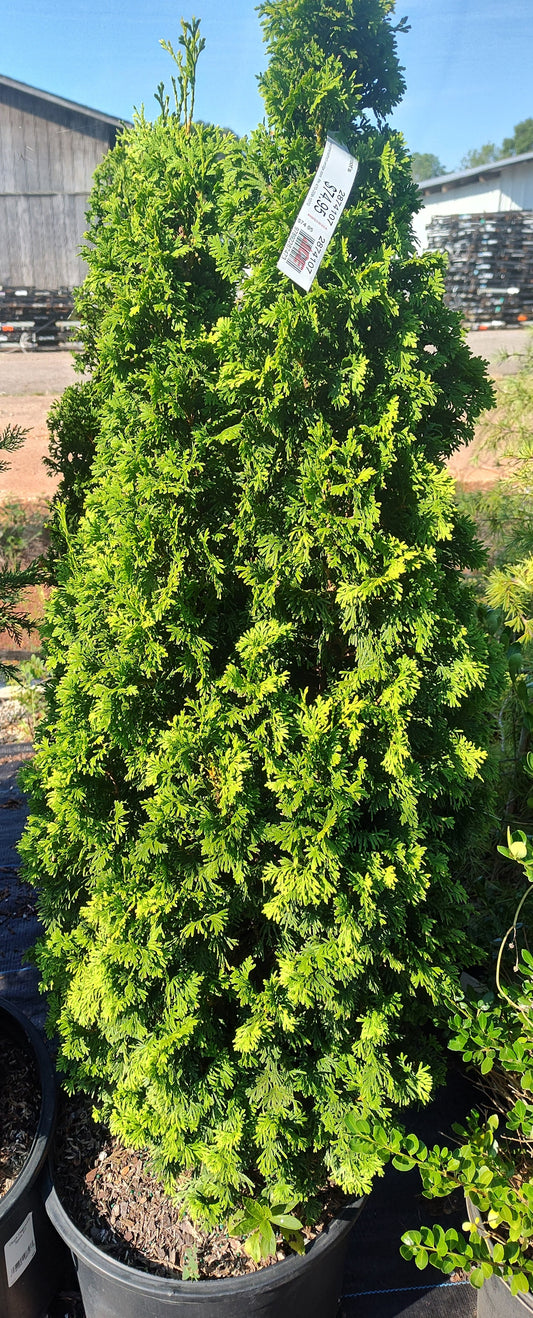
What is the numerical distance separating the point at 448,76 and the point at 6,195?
15.8 m

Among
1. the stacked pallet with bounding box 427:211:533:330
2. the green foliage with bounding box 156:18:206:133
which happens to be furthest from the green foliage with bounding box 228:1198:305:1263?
the stacked pallet with bounding box 427:211:533:330

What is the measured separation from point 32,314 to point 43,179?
2.69 m

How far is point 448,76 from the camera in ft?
12.9

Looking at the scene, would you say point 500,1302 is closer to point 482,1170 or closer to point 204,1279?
point 482,1170

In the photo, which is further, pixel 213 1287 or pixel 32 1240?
pixel 32 1240

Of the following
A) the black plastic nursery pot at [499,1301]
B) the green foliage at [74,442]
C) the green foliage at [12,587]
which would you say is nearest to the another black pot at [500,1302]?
the black plastic nursery pot at [499,1301]

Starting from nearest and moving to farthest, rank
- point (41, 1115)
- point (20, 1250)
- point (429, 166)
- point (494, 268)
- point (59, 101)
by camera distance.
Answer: point (20, 1250) → point (41, 1115) → point (59, 101) → point (494, 268) → point (429, 166)

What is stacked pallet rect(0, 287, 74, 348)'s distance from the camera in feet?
55.8

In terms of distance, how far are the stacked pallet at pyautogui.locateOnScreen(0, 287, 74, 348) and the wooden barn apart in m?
0.41

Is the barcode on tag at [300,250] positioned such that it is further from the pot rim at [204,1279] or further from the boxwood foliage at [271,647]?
the pot rim at [204,1279]

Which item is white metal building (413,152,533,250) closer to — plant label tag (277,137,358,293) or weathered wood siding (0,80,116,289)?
weathered wood siding (0,80,116,289)

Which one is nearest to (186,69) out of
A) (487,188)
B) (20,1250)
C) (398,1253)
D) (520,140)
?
(20,1250)

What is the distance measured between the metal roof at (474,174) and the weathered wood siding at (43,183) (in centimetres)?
1290

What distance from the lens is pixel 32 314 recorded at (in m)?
17.1
